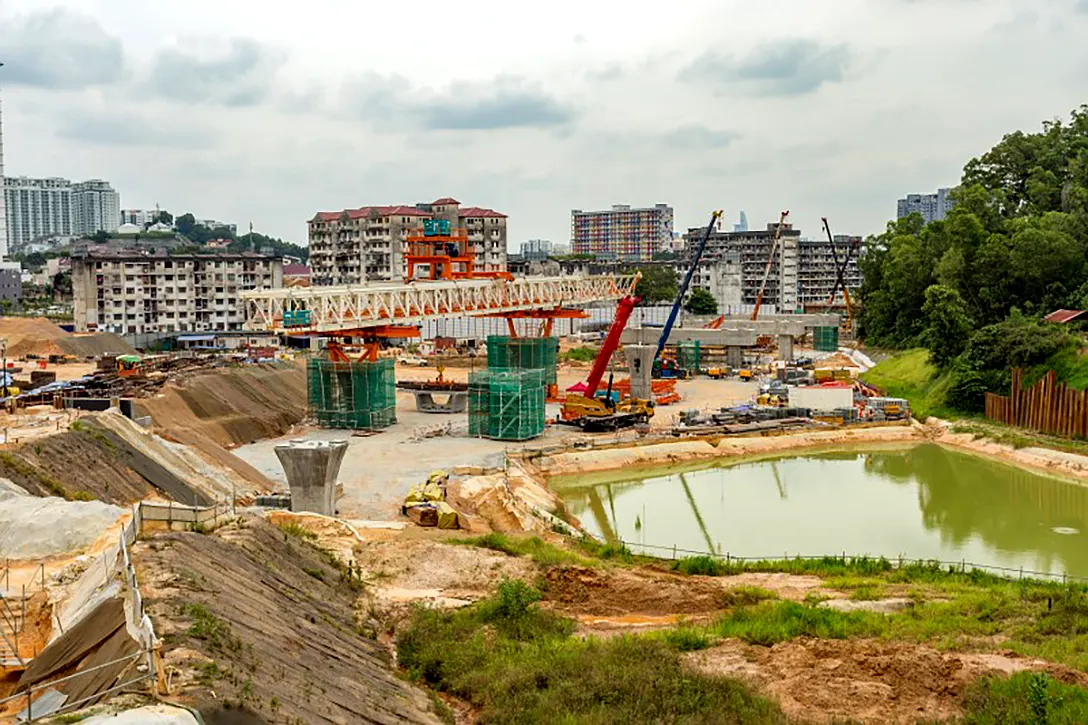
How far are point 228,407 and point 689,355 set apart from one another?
32.0 meters

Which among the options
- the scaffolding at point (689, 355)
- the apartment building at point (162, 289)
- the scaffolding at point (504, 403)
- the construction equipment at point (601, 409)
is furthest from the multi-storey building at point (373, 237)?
the scaffolding at point (504, 403)

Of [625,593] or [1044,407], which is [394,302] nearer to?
[625,593]

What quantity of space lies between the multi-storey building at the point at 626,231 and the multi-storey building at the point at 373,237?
75.3 meters

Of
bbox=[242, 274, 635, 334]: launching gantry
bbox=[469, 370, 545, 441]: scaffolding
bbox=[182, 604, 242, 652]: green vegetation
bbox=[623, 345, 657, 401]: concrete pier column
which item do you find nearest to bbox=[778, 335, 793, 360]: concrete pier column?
bbox=[242, 274, 635, 334]: launching gantry

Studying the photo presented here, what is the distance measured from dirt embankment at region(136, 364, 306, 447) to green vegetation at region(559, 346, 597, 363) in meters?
26.4

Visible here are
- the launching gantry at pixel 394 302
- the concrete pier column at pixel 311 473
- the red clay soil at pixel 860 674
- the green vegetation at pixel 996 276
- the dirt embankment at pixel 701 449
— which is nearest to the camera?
the red clay soil at pixel 860 674

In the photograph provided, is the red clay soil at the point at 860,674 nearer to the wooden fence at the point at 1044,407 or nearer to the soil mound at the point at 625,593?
the soil mound at the point at 625,593

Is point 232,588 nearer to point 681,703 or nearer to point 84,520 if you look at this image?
point 84,520

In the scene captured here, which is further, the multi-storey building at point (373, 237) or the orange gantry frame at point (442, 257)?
the multi-storey building at point (373, 237)

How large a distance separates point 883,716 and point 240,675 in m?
7.74

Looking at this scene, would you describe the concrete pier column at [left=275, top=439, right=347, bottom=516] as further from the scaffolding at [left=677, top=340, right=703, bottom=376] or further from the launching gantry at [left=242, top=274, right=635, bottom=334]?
the scaffolding at [left=677, top=340, right=703, bottom=376]

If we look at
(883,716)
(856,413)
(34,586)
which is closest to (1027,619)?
(883,716)

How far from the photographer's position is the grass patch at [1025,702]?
11344mm

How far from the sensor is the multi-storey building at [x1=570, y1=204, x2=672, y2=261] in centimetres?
16800
